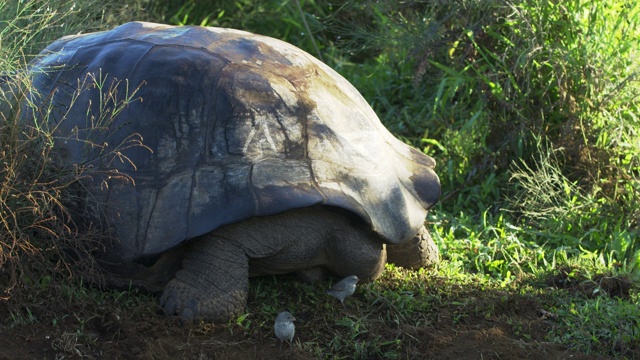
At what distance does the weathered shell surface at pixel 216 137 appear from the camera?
4039 millimetres

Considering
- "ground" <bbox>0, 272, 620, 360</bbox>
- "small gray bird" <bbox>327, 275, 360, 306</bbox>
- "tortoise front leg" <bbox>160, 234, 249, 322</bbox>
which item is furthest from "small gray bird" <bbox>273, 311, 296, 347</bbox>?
"small gray bird" <bbox>327, 275, 360, 306</bbox>

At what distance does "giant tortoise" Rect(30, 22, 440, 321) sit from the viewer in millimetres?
4051

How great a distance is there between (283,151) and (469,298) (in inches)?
47.1

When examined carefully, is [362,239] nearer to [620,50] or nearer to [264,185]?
[264,185]

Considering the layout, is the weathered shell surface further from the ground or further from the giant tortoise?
the ground

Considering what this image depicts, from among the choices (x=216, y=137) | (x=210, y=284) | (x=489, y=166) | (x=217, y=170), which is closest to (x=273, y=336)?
(x=210, y=284)

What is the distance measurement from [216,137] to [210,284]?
67 cm

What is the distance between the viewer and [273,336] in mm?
4000

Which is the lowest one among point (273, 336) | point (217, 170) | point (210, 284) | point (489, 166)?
point (489, 166)

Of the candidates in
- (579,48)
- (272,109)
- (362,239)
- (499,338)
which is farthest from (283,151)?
(579,48)

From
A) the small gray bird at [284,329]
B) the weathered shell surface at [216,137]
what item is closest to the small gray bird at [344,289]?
the weathered shell surface at [216,137]

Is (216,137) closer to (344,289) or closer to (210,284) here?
(210,284)

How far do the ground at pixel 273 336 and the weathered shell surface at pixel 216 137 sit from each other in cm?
34

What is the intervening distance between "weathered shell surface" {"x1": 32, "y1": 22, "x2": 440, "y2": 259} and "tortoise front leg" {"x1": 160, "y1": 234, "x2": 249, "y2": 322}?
0.18 metres
